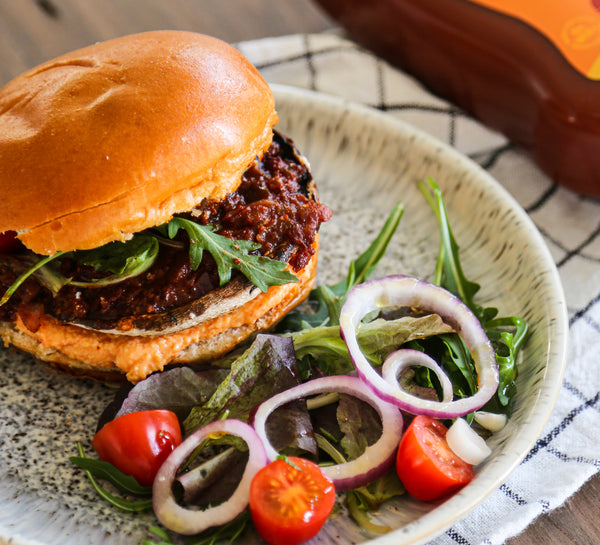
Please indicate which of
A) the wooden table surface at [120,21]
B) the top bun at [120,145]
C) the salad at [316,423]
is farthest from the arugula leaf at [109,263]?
the wooden table surface at [120,21]

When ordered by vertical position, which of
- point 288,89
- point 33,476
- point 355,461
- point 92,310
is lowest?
point 33,476

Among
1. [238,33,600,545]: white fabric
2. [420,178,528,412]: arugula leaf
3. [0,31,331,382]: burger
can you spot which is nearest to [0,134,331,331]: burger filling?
[0,31,331,382]: burger

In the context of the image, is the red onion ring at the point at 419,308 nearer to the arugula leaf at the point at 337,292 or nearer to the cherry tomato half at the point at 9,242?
the arugula leaf at the point at 337,292

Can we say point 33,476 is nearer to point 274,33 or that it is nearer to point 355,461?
point 355,461

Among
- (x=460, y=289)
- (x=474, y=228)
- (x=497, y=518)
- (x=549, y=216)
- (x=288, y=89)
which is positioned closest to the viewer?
(x=497, y=518)

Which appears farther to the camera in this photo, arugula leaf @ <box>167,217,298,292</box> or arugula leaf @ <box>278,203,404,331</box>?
arugula leaf @ <box>278,203,404,331</box>

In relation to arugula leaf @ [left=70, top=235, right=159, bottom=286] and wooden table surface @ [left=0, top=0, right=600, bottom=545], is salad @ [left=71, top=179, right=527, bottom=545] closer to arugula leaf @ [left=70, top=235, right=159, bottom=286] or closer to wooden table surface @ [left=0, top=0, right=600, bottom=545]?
arugula leaf @ [left=70, top=235, right=159, bottom=286]

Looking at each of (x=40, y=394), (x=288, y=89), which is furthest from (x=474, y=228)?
(x=40, y=394)
